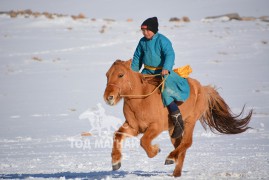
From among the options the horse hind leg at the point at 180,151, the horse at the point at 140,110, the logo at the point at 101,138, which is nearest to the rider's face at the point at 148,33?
the horse at the point at 140,110

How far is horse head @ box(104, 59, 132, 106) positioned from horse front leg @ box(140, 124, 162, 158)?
63 centimetres

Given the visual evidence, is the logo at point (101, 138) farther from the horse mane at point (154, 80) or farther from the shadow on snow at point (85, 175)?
the horse mane at point (154, 80)

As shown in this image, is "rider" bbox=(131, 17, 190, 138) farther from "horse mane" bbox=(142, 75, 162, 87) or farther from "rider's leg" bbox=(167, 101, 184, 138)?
"horse mane" bbox=(142, 75, 162, 87)

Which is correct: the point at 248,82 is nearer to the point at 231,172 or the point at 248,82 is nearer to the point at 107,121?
the point at 107,121

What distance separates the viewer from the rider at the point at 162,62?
768 centimetres

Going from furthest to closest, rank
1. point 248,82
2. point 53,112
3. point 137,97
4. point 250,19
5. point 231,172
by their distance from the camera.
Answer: point 250,19
point 248,82
point 53,112
point 231,172
point 137,97

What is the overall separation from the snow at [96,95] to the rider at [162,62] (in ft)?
3.30

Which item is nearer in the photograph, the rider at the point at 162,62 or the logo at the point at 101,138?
the rider at the point at 162,62

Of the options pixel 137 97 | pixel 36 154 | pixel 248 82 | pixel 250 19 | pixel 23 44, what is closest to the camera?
pixel 137 97

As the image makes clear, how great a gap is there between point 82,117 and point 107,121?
4289 mm

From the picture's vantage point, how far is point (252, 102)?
62.0 feet

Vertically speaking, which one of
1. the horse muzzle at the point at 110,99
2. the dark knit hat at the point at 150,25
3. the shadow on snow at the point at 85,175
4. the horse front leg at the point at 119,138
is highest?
the dark knit hat at the point at 150,25

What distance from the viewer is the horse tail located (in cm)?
954

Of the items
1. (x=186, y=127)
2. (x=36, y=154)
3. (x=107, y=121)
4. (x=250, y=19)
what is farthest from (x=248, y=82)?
(x=250, y=19)
